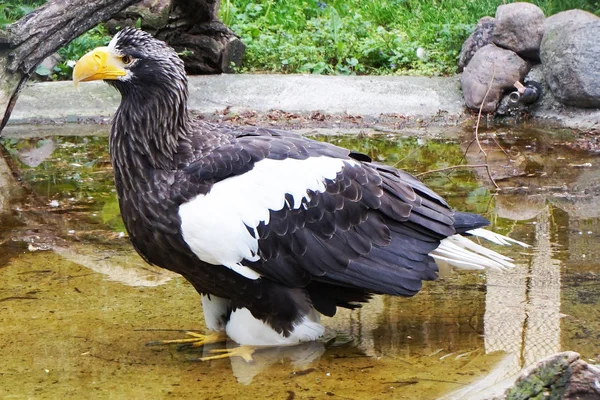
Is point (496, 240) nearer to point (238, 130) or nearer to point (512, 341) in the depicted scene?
point (512, 341)

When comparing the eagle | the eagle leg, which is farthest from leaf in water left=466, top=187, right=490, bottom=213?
the eagle leg

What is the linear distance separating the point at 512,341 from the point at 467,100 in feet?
15.6

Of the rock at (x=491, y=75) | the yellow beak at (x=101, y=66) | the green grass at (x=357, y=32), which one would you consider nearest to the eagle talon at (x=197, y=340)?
the yellow beak at (x=101, y=66)

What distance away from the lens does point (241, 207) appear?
12.3 ft

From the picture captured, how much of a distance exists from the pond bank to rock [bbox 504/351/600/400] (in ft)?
17.6

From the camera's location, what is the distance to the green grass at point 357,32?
9570 mm

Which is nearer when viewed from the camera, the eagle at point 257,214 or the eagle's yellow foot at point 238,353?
the eagle at point 257,214

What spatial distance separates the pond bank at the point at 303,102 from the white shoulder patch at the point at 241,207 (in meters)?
4.21

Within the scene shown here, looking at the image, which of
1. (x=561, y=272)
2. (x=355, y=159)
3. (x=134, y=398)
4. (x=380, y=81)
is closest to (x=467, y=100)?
(x=380, y=81)

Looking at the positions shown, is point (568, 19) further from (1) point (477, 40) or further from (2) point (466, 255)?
(2) point (466, 255)

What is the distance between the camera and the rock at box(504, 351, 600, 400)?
275 cm

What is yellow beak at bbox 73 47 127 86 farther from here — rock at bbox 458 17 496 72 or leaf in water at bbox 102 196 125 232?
rock at bbox 458 17 496 72

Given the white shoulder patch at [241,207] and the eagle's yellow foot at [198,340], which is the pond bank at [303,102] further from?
the white shoulder patch at [241,207]

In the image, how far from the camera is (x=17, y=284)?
4.62 meters
